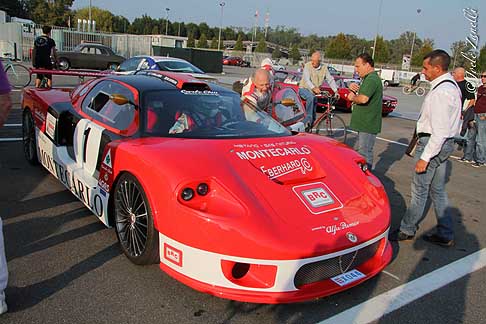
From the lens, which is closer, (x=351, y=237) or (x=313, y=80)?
(x=351, y=237)

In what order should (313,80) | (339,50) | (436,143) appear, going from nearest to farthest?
(436,143), (313,80), (339,50)

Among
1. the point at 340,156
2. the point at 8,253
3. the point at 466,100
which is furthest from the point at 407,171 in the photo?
the point at 8,253

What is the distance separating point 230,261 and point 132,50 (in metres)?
31.7

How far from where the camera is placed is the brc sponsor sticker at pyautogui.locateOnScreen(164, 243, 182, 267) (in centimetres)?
269

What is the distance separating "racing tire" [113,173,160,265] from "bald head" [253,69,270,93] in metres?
2.48

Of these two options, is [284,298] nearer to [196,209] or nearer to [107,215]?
[196,209]

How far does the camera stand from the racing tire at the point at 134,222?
2.92m

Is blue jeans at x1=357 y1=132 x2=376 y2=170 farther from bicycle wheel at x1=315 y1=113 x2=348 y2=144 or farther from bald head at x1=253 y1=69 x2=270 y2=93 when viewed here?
bicycle wheel at x1=315 y1=113 x2=348 y2=144

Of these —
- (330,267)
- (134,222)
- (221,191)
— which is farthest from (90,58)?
(330,267)

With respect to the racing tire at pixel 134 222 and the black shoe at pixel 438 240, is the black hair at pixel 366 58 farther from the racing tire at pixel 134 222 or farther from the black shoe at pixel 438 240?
the racing tire at pixel 134 222

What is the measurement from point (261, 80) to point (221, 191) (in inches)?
106

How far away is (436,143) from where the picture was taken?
12.2 ft

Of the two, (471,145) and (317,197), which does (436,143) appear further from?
(471,145)

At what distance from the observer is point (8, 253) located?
329 centimetres
